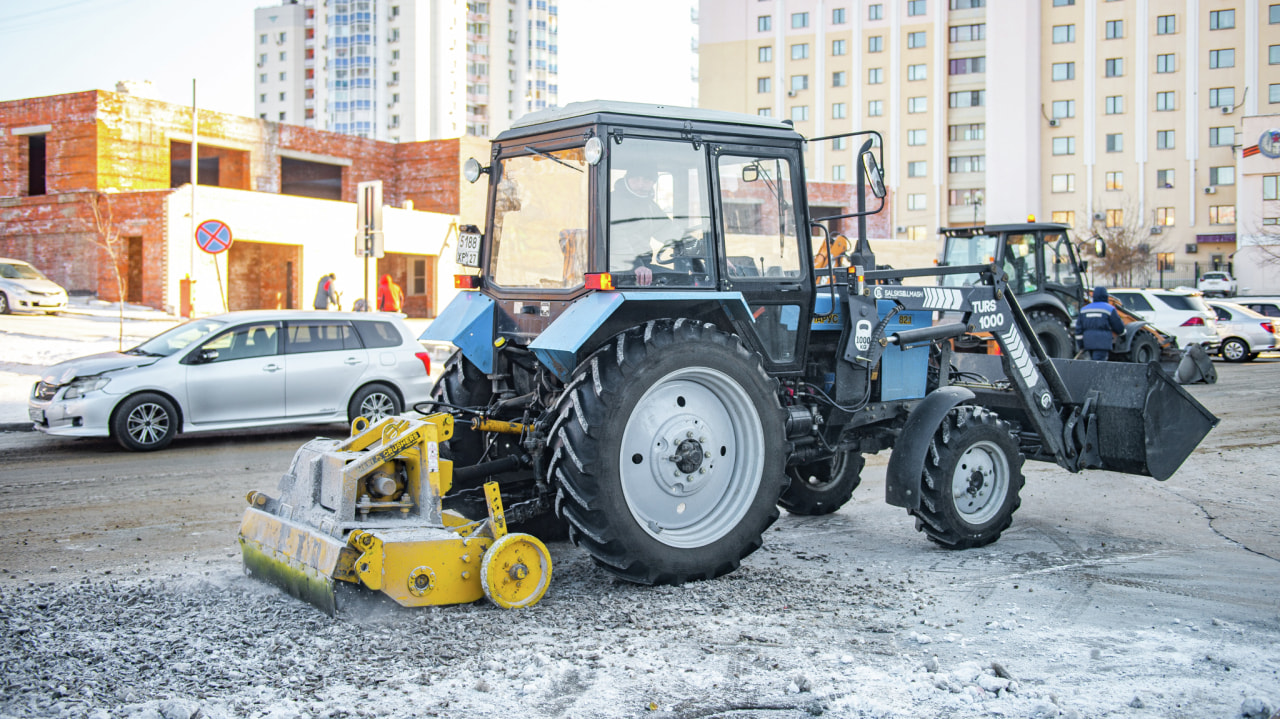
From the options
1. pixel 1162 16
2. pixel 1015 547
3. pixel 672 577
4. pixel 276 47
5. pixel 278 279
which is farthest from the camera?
pixel 276 47

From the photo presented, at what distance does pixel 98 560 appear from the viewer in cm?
634

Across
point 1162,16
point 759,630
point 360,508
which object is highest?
point 1162,16

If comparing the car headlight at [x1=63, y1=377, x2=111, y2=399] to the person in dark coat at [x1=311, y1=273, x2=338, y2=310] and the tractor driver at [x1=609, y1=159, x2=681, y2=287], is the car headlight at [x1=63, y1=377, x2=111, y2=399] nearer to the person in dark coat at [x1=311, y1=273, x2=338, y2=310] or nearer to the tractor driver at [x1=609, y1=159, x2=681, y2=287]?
the tractor driver at [x1=609, y1=159, x2=681, y2=287]

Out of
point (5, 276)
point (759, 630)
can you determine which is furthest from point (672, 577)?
point (5, 276)

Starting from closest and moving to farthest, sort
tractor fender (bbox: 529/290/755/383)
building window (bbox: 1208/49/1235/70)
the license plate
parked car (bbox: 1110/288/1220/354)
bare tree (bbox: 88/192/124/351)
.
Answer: tractor fender (bbox: 529/290/755/383) < the license plate < parked car (bbox: 1110/288/1220/354) < bare tree (bbox: 88/192/124/351) < building window (bbox: 1208/49/1235/70)

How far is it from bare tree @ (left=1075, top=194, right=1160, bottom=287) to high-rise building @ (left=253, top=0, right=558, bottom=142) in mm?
61548

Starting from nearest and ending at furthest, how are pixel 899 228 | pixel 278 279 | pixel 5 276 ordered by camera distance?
pixel 5 276
pixel 278 279
pixel 899 228

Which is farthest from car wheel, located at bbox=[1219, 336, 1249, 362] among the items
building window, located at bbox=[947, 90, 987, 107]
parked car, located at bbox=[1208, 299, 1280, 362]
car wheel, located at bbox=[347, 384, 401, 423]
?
building window, located at bbox=[947, 90, 987, 107]

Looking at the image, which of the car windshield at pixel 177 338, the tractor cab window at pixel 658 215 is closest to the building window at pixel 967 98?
the car windshield at pixel 177 338

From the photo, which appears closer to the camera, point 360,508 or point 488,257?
point 360,508

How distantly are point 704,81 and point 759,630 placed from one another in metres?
82.6

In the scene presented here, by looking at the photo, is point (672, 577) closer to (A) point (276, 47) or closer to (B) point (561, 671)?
(B) point (561, 671)

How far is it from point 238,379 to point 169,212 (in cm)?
2121

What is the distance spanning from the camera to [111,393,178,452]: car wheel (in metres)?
11.4
